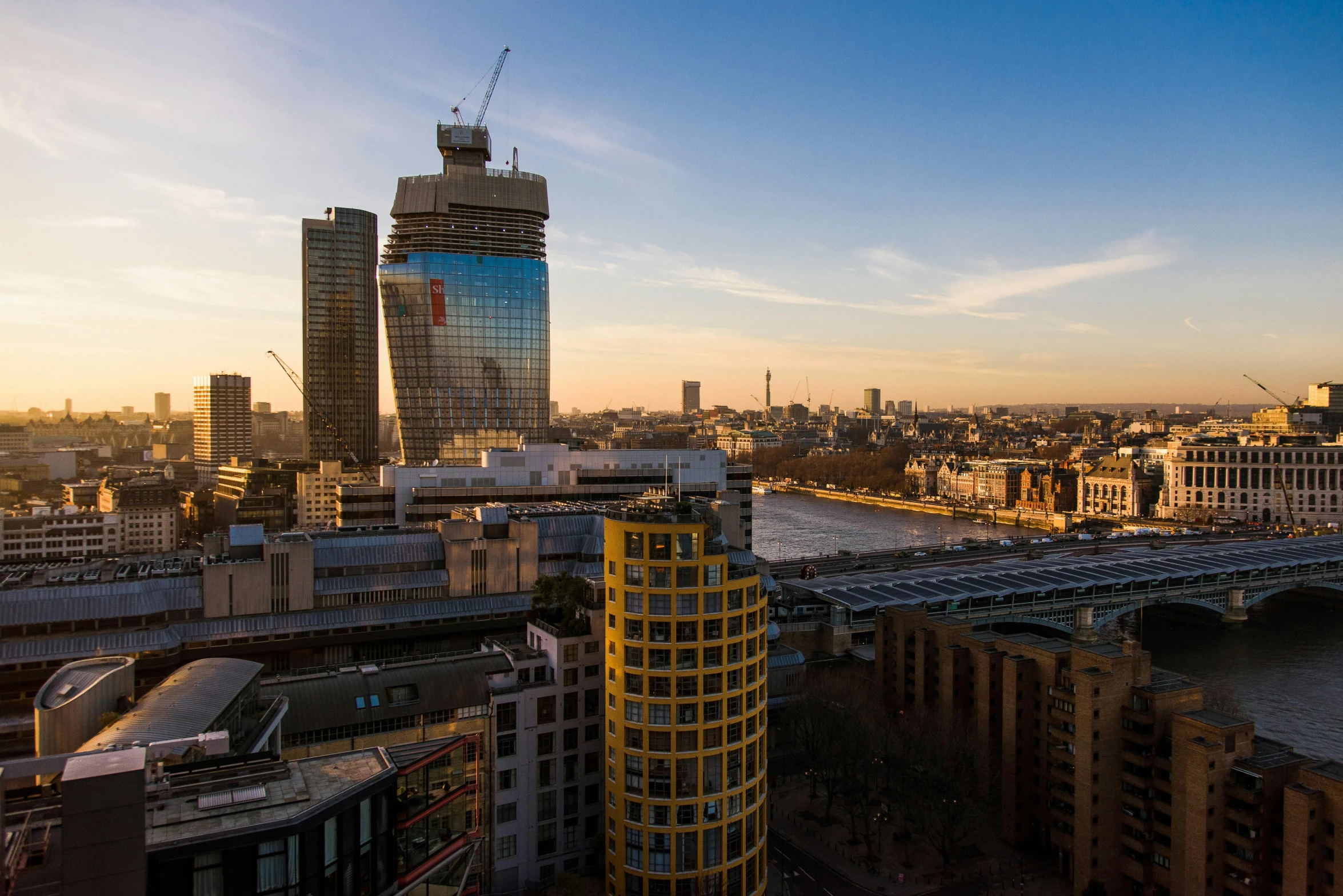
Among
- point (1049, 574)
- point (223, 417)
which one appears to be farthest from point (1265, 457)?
point (223, 417)

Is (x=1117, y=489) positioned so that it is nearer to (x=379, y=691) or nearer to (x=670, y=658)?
(x=670, y=658)

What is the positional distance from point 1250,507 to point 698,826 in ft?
230

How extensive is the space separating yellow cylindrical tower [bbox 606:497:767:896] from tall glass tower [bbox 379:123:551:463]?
42524 mm

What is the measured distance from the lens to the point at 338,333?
8231 centimetres

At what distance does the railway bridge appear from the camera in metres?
29.0

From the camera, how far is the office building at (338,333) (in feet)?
268

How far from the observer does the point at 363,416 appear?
8512 cm

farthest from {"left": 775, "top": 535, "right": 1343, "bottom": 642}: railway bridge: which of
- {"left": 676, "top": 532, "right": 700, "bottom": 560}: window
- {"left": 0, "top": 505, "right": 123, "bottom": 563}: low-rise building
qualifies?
{"left": 0, "top": 505, "right": 123, "bottom": 563}: low-rise building

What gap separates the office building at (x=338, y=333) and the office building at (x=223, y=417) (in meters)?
27.2

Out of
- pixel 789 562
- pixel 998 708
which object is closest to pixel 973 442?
pixel 789 562

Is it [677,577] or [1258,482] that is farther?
[1258,482]

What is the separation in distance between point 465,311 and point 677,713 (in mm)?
45876

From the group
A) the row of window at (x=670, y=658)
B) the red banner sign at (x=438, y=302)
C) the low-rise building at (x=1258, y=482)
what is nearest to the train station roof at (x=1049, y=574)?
the row of window at (x=670, y=658)

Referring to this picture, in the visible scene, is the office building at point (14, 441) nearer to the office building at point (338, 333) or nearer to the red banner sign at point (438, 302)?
the office building at point (338, 333)
